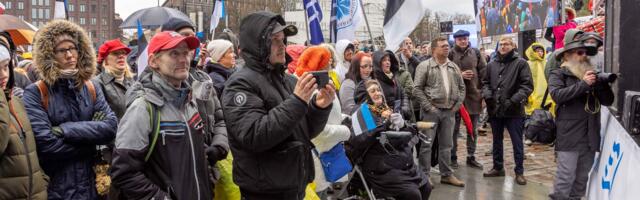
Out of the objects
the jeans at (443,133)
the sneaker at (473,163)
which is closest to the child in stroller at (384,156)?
the jeans at (443,133)

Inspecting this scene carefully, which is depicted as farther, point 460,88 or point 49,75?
point 460,88

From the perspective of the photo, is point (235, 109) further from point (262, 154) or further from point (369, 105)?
point (369, 105)

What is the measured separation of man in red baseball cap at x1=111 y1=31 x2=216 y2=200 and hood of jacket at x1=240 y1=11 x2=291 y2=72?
0.34 m

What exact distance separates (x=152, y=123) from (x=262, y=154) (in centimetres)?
63

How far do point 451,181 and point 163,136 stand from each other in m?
5.34

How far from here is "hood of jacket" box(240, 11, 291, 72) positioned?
3175 millimetres

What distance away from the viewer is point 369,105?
557 centimetres

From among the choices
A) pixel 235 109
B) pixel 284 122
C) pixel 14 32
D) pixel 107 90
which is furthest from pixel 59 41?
pixel 14 32

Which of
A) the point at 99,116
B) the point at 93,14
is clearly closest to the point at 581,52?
the point at 99,116

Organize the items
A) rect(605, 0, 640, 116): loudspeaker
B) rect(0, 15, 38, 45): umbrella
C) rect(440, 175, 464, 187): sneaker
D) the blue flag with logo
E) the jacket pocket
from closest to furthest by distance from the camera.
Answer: the jacket pocket < rect(605, 0, 640, 116): loudspeaker < rect(0, 15, 38, 45): umbrella < rect(440, 175, 464, 187): sneaker < the blue flag with logo

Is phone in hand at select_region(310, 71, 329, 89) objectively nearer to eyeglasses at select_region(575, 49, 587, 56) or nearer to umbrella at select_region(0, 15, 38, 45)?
umbrella at select_region(0, 15, 38, 45)

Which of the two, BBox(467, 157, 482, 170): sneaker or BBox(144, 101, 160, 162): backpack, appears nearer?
BBox(144, 101, 160, 162): backpack

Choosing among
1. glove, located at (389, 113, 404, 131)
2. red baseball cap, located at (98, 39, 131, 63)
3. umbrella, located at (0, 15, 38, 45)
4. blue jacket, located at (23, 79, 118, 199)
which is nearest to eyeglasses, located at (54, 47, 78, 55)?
blue jacket, located at (23, 79, 118, 199)

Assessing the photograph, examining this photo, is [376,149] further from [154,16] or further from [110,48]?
[154,16]
